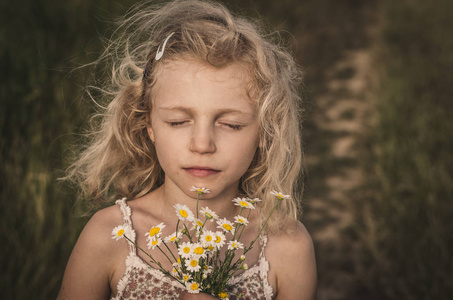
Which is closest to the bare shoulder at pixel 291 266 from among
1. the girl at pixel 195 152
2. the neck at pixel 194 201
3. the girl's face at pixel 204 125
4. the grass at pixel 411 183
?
the girl at pixel 195 152

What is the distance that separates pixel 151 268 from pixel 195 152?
0.48 m

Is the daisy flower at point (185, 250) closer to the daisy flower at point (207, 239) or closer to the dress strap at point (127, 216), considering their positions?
the daisy flower at point (207, 239)

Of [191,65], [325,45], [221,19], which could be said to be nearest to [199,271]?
[191,65]

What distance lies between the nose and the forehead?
0.09 meters

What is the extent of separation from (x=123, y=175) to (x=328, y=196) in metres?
2.64

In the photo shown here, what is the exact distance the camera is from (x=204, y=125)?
5.84ft

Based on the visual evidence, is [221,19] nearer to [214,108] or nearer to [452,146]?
[214,108]

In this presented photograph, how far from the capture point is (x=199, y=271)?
1.53 metres

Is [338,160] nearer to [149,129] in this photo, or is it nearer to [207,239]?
[149,129]

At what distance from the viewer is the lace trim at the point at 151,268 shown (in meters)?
1.88

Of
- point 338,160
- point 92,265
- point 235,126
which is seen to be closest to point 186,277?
point 92,265

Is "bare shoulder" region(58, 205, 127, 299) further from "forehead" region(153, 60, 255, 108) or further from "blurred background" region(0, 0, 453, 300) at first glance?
"blurred background" region(0, 0, 453, 300)

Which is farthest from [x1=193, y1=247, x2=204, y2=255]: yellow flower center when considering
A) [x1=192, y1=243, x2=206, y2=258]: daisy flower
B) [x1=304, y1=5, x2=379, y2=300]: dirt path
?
[x1=304, y1=5, x2=379, y2=300]: dirt path

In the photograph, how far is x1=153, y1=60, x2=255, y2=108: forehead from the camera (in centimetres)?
181
